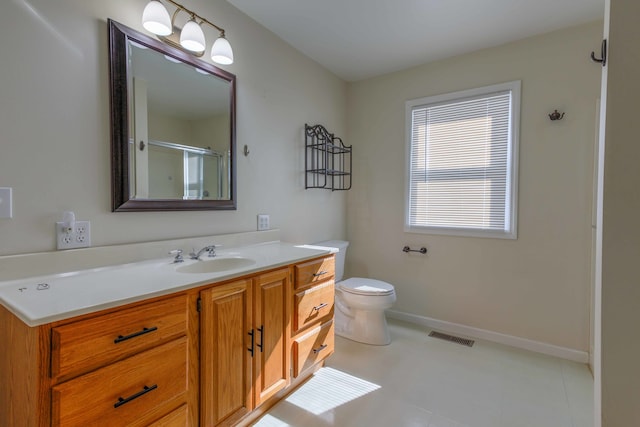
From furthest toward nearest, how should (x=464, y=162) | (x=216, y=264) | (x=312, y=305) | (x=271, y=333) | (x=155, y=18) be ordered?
(x=464, y=162)
(x=312, y=305)
(x=216, y=264)
(x=271, y=333)
(x=155, y=18)

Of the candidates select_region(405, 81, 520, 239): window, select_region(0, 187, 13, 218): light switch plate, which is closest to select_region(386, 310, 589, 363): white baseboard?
select_region(405, 81, 520, 239): window

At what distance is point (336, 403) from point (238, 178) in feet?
4.97

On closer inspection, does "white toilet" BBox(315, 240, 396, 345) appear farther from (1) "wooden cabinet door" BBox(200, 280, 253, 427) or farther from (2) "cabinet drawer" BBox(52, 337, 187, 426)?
(2) "cabinet drawer" BBox(52, 337, 187, 426)

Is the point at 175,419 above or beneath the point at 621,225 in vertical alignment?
beneath

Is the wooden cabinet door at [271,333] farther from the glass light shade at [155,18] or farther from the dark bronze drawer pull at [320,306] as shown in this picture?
the glass light shade at [155,18]

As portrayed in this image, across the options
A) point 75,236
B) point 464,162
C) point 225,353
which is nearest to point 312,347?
point 225,353

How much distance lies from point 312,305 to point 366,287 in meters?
0.76

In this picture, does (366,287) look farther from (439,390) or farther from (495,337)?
(495,337)

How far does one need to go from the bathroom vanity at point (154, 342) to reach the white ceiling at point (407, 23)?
1640 millimetres

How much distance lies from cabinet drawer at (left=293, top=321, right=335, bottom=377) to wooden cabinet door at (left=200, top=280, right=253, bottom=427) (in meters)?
0.36

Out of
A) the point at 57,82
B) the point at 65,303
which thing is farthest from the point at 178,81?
the point at 65,303

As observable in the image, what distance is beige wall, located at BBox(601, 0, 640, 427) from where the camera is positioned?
917 mm

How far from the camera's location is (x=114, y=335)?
94cm

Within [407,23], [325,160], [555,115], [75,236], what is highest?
[407,23]
